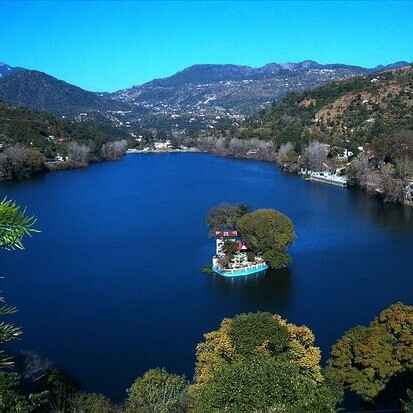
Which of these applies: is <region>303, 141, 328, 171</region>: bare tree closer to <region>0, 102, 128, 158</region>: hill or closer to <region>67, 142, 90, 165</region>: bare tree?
<region>67, 142, 90, 165</region>: bare tree

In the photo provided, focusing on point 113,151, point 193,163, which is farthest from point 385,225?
point 113,151

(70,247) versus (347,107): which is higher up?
(347,107)

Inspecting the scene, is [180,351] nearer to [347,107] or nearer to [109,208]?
[109,208]

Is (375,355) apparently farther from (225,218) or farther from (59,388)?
(225,218)

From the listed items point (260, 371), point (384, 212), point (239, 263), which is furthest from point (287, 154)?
point (260, 371)

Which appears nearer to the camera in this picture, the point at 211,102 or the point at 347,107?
the point at 347,107

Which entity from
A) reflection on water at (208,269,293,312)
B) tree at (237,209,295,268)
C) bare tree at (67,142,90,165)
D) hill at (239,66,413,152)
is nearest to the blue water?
reflection on water at (208,269,293,312)

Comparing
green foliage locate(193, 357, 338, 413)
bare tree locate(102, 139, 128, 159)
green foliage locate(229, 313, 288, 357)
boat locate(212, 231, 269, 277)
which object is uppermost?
green foliage locate(193, 357, 338, 413)
